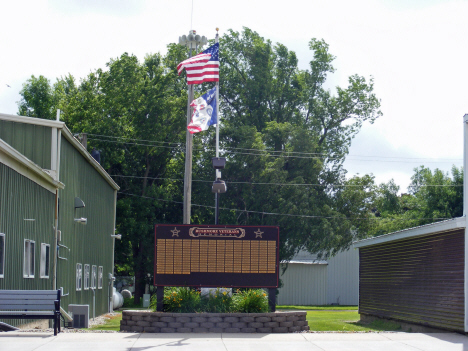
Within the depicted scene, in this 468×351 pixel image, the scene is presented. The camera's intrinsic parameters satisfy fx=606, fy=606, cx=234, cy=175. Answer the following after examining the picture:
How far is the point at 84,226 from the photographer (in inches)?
991

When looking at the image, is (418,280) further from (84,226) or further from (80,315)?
(84,226)

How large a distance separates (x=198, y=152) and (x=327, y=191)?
981cm

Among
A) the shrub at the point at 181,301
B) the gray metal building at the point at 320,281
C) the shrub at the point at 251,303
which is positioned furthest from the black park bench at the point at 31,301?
the gray metal building at the point at 320,281

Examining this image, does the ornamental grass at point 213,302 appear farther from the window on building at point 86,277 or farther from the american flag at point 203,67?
the window on building at point 86,277

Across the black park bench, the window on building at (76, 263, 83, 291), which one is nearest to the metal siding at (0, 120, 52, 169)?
the window on building at (76, 263, 83, 291)

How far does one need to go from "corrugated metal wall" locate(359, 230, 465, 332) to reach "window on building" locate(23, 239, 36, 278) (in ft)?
38.5

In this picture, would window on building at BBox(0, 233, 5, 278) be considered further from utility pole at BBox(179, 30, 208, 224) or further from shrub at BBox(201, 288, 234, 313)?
utility pole at BBox(179, 30, 208, 224)

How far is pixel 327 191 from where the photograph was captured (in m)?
44.2

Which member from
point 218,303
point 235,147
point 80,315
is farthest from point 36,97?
point 218,303

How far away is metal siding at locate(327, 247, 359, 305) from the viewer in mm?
47438

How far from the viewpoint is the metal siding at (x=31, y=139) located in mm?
18453

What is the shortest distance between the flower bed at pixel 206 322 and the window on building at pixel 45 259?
17.7 feet

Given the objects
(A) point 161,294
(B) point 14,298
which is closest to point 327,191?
(A) point 161,294

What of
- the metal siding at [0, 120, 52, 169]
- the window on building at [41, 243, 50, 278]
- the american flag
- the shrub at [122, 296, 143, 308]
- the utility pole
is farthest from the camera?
the shrub at [122, 296, 143, 308]
